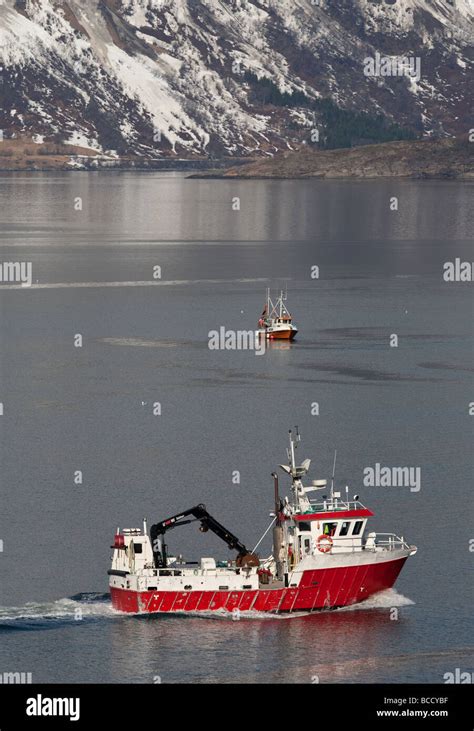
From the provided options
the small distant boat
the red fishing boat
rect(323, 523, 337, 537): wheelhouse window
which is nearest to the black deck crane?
the red fishing boat

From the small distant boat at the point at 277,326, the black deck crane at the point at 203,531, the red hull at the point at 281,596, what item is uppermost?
the small distant boat at the point at 277,326

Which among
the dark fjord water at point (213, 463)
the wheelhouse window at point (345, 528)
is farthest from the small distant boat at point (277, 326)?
the wheelhouse window at point (345, 528)

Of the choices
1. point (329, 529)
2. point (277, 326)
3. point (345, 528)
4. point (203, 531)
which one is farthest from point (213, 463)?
point (277, 326)

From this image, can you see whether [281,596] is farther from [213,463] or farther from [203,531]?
[213,463]

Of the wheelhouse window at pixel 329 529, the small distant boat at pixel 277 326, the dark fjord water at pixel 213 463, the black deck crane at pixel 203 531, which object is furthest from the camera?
the small distant boat at pixel 277 326

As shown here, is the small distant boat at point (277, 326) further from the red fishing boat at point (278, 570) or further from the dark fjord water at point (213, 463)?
the red fishing boat at point (278, 570)

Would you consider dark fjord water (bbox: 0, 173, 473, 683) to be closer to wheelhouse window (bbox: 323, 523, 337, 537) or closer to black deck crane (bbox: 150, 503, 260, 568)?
black deck crane (bbox: 150, 503, 260, 568)
